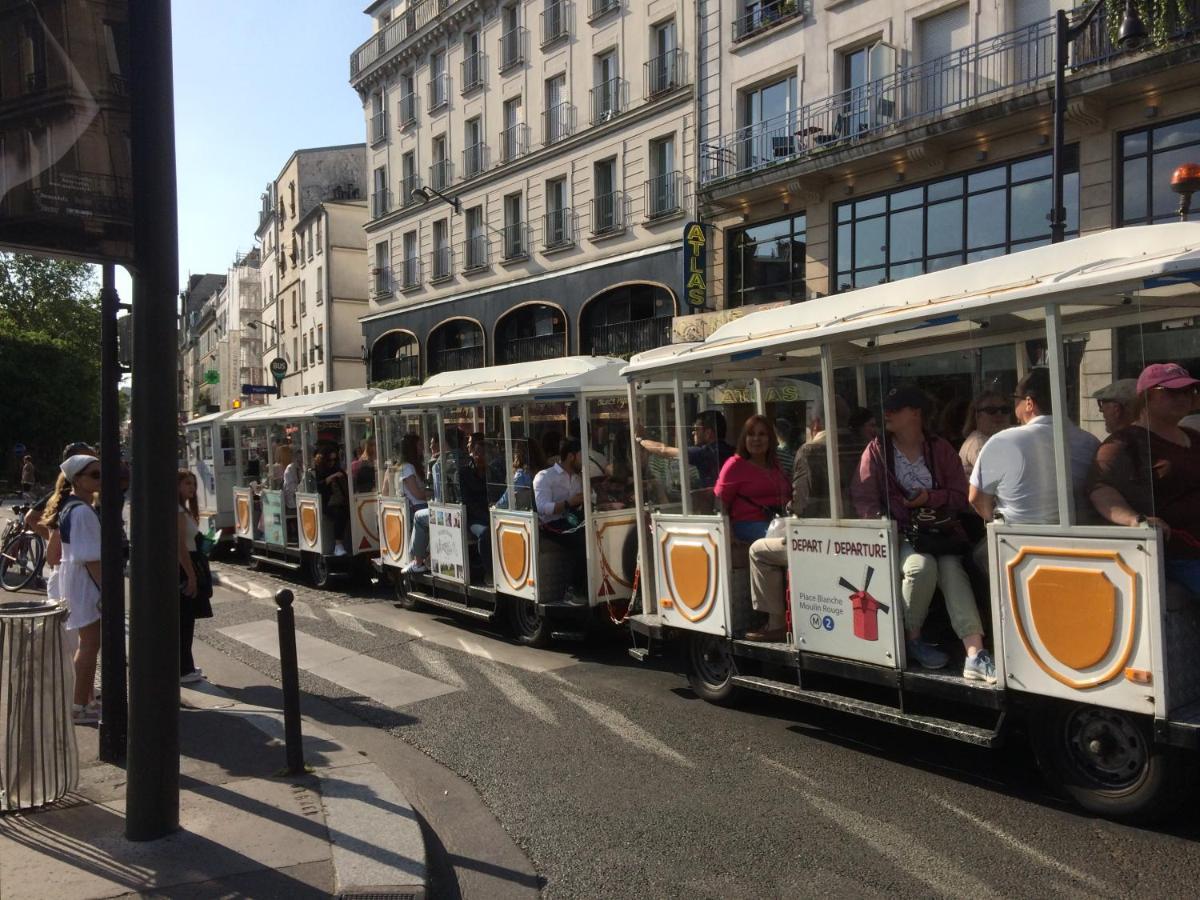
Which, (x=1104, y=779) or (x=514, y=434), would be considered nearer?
(x=1104, y=779)

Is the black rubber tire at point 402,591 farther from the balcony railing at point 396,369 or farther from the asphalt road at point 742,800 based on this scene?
the balcony railing at point 396,369

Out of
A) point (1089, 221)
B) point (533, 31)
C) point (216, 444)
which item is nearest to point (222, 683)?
point (216, 444)

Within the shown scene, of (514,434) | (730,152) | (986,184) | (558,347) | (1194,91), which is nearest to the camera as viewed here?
(514,434)

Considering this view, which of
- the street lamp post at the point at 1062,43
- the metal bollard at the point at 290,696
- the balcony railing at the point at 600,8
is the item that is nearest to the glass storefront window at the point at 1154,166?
the street lamp post at the point at 1062,43

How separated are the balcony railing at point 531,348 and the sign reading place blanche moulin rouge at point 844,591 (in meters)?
20.9

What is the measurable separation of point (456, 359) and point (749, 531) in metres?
26.3

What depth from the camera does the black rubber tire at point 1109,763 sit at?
4281 millimetres

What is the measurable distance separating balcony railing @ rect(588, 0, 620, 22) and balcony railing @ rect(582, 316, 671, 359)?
8067mm

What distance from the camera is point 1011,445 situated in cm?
474

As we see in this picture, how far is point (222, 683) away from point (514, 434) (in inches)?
132

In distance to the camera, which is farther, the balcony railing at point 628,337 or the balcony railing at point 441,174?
the balcony railing at point 441,174

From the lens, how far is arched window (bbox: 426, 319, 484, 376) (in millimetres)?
31031

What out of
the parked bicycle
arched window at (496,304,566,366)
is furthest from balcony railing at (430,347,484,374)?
the parked bicycle

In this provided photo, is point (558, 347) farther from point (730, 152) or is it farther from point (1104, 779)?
point (1104, 779)
